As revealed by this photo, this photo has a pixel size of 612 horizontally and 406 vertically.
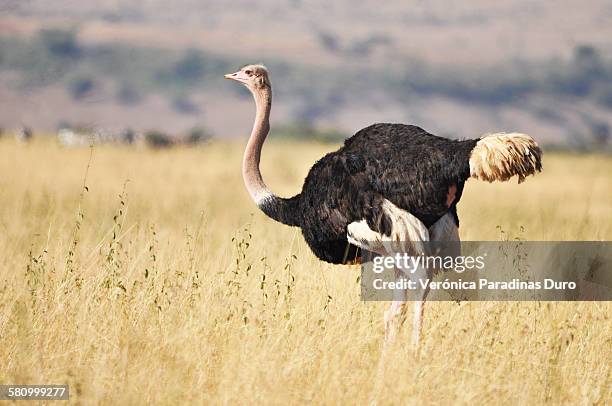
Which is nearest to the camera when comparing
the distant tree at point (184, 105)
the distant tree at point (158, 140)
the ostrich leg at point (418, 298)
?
the ostrich leg at point (418, 298)

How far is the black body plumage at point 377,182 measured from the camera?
6953 mm

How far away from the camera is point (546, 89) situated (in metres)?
95.8

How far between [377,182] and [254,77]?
1.54 m

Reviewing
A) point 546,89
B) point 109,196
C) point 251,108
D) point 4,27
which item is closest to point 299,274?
point 109,196

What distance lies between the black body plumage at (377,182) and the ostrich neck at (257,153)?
0.49 meters

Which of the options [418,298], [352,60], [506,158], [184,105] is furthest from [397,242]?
[352,60]

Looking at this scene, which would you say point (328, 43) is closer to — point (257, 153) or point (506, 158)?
point (257, 153)

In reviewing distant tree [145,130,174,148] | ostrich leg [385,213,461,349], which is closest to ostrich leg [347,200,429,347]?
ostrich leg [385,213,461,349]

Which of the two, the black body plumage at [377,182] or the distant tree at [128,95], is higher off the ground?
the distant tree at [128,95]

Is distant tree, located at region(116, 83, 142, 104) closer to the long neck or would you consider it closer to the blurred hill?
the blurred hill

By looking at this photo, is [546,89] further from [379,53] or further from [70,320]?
[70,320]

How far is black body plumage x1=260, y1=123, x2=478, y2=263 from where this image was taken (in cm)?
695

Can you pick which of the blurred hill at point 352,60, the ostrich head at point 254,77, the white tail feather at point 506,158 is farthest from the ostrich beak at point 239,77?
the blurred hill at point 352,60

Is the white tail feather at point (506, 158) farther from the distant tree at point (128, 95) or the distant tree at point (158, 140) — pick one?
the distant tree at point (128, 95)
